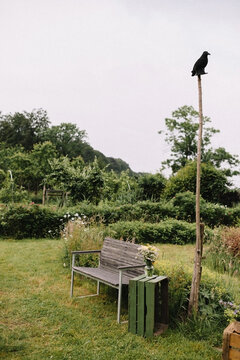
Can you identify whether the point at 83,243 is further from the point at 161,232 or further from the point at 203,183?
the point at 203,183

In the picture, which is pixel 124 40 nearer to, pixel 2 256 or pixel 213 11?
pixel 213 11

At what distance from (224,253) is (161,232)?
2964 millimetres

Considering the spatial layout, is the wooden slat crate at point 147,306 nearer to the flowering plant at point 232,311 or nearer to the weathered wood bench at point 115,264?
the weathered wood bench at point 115,264

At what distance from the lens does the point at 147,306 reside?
3.57 metres

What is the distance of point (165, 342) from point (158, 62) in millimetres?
8806

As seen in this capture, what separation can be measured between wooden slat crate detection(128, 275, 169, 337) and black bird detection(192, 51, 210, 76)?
2.54m

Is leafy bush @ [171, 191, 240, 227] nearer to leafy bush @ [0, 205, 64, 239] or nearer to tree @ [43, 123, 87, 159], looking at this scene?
Answer: leafy bush @ [0, 205, 64, 239]

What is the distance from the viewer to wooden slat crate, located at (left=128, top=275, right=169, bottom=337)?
355 centimetres

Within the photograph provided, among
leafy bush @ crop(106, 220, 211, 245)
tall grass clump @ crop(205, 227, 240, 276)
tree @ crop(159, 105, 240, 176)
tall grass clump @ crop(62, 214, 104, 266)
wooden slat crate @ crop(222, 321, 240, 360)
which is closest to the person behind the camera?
wooden slat crate @ crop(222, 321, 240, 360)

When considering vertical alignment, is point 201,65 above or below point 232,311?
above

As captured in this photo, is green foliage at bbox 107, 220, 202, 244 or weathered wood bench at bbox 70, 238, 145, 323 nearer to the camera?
weathered wood bench at bbox 70, 238, 145, 323

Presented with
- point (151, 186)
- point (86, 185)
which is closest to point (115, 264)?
point (86, 185)

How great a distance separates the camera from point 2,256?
7.06m

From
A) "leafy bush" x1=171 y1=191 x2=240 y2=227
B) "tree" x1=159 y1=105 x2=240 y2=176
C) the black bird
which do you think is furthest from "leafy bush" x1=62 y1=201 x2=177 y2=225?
"tree" x1=159 y1=105 x2=240 y2=176
